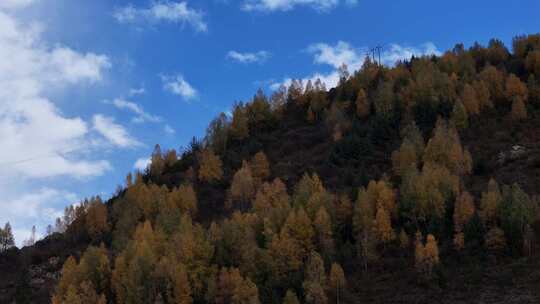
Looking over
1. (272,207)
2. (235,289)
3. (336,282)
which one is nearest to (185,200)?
(272,207)

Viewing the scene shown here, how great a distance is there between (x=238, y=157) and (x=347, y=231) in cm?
6217

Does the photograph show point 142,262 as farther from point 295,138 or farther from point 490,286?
point 295,138

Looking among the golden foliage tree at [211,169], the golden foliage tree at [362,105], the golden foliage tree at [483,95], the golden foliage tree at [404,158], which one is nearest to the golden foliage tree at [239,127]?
the golden foliage tree at [211,169]

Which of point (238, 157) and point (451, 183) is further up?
point (238, 157)

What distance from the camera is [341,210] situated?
3484 inches

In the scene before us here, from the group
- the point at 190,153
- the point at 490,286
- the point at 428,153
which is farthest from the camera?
the point at 190,153

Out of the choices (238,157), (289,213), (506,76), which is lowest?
(289,213)

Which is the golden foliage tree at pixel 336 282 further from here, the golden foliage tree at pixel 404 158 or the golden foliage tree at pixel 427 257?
the golden foliage tree at pixel 404 158

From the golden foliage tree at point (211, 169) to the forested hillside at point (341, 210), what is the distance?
282mm

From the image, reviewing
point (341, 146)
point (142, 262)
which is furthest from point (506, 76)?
point (142, 262)

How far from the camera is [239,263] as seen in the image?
261ft

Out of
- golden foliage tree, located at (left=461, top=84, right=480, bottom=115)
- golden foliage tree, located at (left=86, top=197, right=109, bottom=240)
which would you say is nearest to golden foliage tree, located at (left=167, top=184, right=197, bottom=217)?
golden foliage tree, located at (left=86, top=197, right=109, bottom=240)

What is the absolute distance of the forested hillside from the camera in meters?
70.1

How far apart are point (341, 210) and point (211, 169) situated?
54.8 metres
